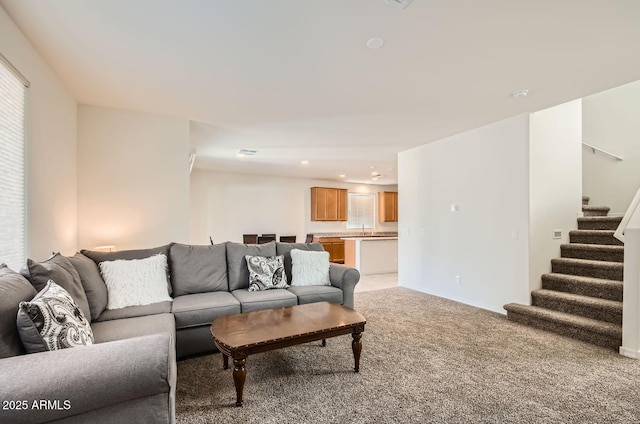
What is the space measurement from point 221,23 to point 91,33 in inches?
39.6

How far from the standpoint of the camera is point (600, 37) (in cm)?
217

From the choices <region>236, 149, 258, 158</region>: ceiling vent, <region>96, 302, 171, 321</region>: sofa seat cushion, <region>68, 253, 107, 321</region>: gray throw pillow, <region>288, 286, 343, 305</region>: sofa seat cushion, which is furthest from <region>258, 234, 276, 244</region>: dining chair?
<region>68, 253, 107, 321</region>: gray throw pillow

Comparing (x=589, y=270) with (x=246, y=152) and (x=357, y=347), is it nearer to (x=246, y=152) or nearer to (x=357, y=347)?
(x=357, y=347)

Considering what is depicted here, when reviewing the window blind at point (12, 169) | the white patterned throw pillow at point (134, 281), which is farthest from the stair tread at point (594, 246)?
the window blind at point (12, 169)

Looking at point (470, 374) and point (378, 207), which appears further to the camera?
point (378, 207)

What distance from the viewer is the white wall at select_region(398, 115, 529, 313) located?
3855 millimetres

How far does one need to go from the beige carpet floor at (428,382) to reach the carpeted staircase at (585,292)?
16cm

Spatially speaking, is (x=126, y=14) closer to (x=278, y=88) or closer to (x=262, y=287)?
(x=278, y=88)

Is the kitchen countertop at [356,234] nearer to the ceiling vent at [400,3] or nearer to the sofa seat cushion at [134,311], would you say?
the sofa seat cushion at [134,311]

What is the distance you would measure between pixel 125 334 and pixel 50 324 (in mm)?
687

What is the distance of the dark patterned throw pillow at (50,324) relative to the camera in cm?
136

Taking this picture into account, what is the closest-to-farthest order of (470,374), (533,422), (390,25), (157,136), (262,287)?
(533,422), (390,25), (470,374), (262,287), (157,136)

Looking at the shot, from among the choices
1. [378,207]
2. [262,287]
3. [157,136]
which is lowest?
[262,287]

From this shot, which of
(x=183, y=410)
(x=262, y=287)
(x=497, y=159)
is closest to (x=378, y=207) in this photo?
(x=497, y=159)
